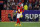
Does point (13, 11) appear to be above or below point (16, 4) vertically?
below

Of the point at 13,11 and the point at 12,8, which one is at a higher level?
the point at 12,8

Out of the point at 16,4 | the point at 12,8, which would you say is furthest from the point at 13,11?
the point at 16,4

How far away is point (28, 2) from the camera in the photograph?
889 cm

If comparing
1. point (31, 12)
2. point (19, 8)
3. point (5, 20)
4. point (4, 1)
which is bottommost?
point (5, 20)

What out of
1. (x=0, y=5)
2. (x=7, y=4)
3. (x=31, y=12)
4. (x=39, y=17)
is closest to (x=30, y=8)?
(x=31, y=12)

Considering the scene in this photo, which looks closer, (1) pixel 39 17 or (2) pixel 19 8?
(2) pixel 19 8

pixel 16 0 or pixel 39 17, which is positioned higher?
pixel 16 0

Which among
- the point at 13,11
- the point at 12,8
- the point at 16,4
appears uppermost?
the point at 16,4

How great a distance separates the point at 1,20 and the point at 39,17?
3.89m

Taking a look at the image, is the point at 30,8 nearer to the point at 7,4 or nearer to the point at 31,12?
the point at 31,12

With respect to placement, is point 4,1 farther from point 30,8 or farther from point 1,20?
point 30,8

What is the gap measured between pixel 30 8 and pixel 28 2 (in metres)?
0.65

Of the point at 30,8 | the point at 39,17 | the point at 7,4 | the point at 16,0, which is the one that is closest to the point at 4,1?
the point at 7,4

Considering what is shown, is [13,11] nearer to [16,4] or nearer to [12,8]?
[12,8]
